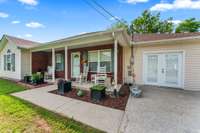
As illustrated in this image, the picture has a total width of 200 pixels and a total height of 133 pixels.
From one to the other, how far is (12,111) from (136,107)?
4.18 m

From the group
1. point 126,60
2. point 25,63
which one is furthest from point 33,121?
point 25,63

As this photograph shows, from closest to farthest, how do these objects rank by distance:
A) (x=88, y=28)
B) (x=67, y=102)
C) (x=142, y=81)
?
(x=67, y=102) < (x=142, y=81) < (x=88, y=28)

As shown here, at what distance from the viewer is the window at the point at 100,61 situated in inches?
341

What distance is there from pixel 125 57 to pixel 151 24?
1857 centimetres

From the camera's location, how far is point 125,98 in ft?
18.2

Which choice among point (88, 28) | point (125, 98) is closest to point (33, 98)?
point (125, 98)

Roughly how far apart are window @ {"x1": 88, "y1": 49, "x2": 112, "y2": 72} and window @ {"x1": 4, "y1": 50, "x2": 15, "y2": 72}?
7.16 metres

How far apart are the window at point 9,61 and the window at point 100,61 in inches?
282

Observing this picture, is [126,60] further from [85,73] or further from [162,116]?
[162,116]

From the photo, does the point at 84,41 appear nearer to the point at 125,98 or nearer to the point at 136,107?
the point at 125,98

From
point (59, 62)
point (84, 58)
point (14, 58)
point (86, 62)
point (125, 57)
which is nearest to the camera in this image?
point (125, 57)

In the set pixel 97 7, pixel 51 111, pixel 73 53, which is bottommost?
pixel 51 111

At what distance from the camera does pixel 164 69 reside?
755 cm

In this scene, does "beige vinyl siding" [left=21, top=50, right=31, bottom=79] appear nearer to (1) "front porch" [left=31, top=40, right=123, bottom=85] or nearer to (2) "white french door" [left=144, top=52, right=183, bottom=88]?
(1) "front porch" [left=31, top=40, right=123, bottom=85]
